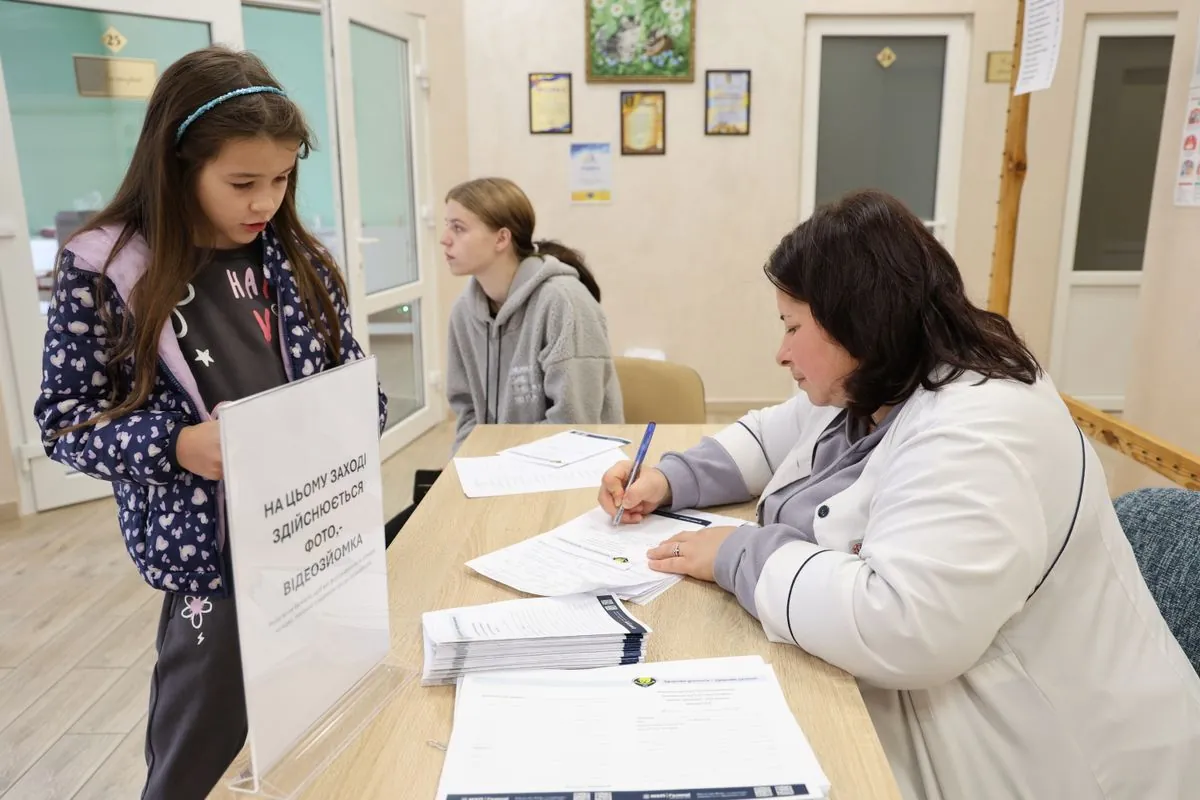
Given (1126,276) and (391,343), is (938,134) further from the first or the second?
(391,343)

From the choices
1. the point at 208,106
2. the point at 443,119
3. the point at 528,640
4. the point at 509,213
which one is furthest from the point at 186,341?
the point at 443,119

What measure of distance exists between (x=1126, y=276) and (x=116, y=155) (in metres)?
5.06

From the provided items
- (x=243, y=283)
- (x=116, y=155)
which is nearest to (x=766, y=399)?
(x=116, y=155)

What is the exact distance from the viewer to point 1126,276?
15.9 ft

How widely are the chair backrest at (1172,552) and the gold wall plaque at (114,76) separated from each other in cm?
359

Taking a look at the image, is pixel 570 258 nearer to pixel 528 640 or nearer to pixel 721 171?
pixel 528 640

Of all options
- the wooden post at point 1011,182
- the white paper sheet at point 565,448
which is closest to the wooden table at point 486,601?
the white paper sheet at point 565,448

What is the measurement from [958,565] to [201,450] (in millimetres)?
841

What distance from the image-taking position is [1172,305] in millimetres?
2697

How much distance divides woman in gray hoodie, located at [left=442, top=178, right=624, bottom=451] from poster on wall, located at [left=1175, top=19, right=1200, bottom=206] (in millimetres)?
1784

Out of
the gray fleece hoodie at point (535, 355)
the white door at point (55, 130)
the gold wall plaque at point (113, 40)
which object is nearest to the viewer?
the gray fleece hoodie at point (535, 355)

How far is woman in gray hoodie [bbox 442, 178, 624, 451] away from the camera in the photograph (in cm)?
213

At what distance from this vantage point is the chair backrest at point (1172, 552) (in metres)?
1.10

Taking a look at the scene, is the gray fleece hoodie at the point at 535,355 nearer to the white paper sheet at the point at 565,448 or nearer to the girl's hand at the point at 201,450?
the white paper sheet at the point at 565,448
